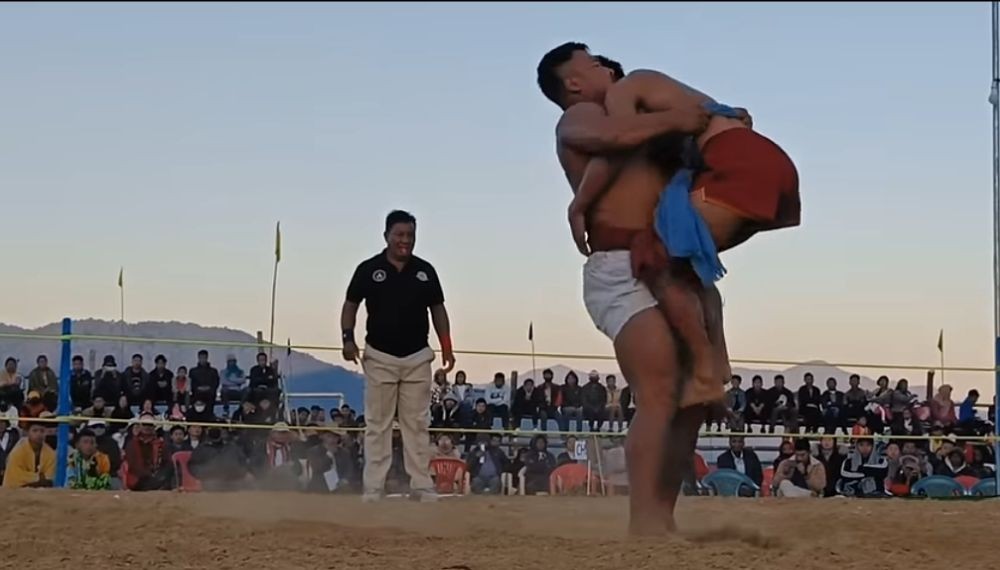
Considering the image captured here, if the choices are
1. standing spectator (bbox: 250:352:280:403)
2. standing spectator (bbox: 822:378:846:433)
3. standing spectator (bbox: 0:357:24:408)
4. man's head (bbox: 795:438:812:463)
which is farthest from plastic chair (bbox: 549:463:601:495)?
standing spectator (bbox: 0:357:24:408)

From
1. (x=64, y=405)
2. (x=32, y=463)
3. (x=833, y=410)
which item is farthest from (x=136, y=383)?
(x=833, y=410)

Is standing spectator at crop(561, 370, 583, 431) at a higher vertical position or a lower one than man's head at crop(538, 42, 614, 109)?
lower

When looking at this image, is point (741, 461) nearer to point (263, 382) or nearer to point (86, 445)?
point (263, 382)

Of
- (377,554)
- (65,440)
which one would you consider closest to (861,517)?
(377,554)

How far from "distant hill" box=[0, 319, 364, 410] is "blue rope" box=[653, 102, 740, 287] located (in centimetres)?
493

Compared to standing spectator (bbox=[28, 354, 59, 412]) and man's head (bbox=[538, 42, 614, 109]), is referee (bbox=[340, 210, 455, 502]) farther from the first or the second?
standing spectator (bbox=[28, 354, 59, 412])

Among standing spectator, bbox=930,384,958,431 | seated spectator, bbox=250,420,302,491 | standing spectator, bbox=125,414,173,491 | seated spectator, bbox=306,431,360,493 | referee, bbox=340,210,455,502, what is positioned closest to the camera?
referee, bbox=340,210,455,502

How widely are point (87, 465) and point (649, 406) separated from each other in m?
6.14

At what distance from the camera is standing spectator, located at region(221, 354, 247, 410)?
11.2m

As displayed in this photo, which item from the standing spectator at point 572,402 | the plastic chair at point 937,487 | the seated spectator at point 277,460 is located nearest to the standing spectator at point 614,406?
the standing spectator at point 572,402

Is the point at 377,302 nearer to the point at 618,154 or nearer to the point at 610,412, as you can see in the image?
the point at 618,154

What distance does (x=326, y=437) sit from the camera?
10.5 m

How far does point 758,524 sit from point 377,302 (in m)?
2.98

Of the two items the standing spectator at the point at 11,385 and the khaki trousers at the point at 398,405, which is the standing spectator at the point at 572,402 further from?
the standing spectator at the point at 11,385
